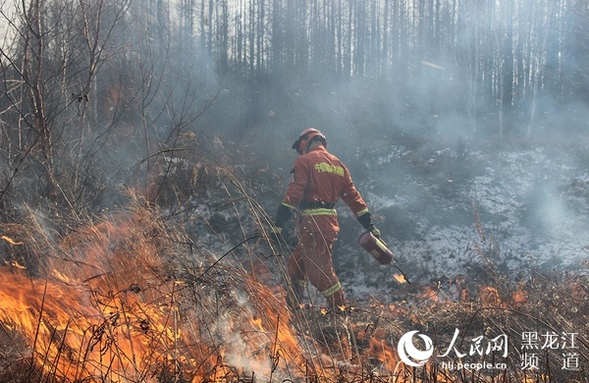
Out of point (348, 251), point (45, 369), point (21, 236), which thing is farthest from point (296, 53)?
point (45, 369)

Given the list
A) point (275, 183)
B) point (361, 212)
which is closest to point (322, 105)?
point (275, 183)

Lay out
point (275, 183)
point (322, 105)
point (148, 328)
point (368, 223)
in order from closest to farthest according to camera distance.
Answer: point (148, 328)
point (368, 223)
point (275, 183)
point (322, 105)

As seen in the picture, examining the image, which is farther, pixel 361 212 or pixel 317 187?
pixel 361 212

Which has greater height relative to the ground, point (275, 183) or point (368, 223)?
point (368, 223)

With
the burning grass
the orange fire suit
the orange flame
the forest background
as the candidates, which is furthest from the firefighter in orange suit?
the orange flame

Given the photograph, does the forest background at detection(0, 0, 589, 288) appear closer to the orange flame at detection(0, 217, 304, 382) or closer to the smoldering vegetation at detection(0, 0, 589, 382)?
the smoldering vegetation at detection(0, 0, 589, 382)

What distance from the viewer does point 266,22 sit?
2109 centimetres

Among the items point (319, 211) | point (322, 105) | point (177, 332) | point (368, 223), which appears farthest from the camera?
point (322, 105)

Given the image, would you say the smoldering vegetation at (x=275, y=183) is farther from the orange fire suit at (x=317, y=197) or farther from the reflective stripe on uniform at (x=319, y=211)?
the reflective stripe on uniform at (x=319, y=211)

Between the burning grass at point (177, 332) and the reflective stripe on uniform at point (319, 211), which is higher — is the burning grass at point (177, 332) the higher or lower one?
the higher one

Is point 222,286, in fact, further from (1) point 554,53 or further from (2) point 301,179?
(1) point 554,53

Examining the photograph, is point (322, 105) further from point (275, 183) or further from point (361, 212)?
point (361, 212)

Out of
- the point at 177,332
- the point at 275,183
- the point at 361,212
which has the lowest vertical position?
the point at 275,183

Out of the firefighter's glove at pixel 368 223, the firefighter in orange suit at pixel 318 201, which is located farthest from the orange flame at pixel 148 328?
the firefighter's glove at pixel 368 223
